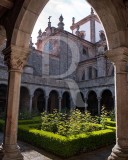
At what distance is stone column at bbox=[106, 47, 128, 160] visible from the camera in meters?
3.85

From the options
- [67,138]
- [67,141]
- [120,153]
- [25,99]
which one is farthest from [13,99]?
[25,99]

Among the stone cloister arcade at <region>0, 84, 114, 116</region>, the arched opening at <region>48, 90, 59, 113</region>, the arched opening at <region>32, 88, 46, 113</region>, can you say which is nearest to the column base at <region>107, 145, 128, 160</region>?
the stone cloister arcade at <region>0, 84, 114, 116</region>

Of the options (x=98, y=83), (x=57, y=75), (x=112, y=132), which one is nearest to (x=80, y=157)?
(x=112, y=132)

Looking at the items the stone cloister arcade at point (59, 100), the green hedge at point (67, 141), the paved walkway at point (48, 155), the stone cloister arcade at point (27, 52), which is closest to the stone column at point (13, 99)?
the stone cloister arcade at point (27, 52)

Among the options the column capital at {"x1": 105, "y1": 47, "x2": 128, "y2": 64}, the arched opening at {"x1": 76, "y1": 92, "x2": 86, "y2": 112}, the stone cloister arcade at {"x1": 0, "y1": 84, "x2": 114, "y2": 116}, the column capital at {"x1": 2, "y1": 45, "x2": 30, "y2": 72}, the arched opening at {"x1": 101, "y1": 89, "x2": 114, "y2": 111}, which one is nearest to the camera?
the column capital at {"x1": 105, "y1": 47, "x2": 128, "y2": 64}

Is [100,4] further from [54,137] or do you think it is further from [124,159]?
[54,137]

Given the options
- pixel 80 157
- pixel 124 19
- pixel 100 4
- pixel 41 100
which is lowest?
pixel 80 157

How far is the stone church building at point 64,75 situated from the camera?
2202 cm

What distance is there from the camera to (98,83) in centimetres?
2280

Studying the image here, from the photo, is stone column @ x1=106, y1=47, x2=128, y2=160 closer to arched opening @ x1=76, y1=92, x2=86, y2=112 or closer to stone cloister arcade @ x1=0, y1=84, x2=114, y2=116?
stone cloister arcade @ x1=0, y1=84, x2=114, y2=116

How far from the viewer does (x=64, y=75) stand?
29328mm

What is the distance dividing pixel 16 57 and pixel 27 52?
303 mm

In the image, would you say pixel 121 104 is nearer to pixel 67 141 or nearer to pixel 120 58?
pixel 120 58

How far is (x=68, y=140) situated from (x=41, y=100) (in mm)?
18798
